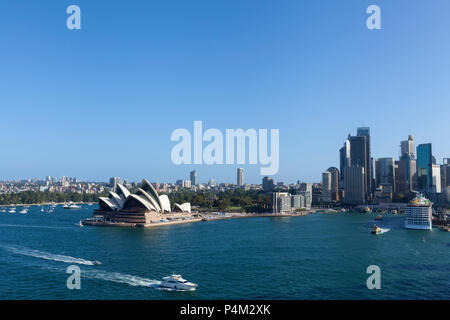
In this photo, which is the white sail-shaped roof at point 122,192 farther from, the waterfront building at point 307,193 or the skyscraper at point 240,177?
the skyscraper at point 240,177

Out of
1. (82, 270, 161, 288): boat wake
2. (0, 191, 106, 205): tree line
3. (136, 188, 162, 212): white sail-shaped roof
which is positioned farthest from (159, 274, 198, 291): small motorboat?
(0, 191, 106, 205): tree line

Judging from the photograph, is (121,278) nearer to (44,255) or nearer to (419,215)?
(44,255)

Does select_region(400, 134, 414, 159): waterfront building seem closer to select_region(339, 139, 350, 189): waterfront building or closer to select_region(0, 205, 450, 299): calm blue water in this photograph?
select_region(339, 139, 350, 189): waterfront building

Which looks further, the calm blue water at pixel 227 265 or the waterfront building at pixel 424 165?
the waterfront building at pixel 424 165

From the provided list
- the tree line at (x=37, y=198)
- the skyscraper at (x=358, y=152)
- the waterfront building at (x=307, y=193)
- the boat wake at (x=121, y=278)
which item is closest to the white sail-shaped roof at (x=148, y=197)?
the boat wake at (x=121, y=278)
